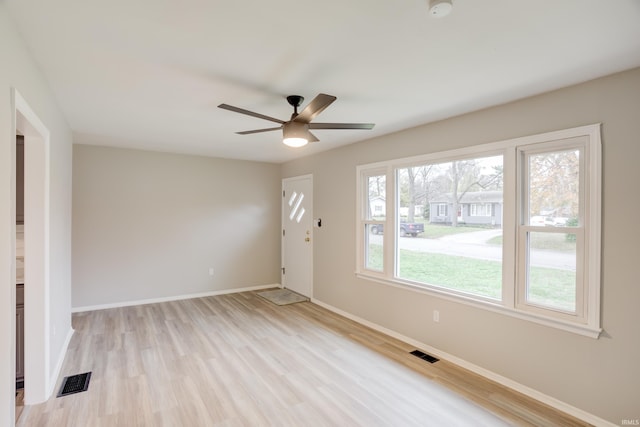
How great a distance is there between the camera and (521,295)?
2688 millimetres

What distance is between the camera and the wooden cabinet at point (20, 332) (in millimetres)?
2588

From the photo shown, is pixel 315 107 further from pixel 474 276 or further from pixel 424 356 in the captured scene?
pixel 424 356

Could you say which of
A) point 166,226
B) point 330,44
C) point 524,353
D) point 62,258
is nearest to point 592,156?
point 524,353

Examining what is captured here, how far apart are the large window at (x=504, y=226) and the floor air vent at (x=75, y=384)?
3.12m

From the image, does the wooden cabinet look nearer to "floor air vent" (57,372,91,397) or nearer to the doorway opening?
the doorway opening

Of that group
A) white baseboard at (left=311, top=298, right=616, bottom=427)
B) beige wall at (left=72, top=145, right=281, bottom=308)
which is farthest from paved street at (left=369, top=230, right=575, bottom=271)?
beige wall at (left=72, top=145, right=281, bottom=308)

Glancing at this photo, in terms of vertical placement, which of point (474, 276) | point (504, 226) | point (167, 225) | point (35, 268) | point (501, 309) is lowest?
point (501, 309)

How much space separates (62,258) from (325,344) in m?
2.93

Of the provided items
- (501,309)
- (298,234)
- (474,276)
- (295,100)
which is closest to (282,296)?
(298,234)

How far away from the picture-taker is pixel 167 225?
5.27m

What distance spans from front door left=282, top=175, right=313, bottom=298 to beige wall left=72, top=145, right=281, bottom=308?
235 millimetres

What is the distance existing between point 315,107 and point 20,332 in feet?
9.88

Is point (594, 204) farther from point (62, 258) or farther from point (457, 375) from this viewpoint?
point (62, 258)

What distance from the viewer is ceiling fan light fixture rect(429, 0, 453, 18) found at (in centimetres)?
144
